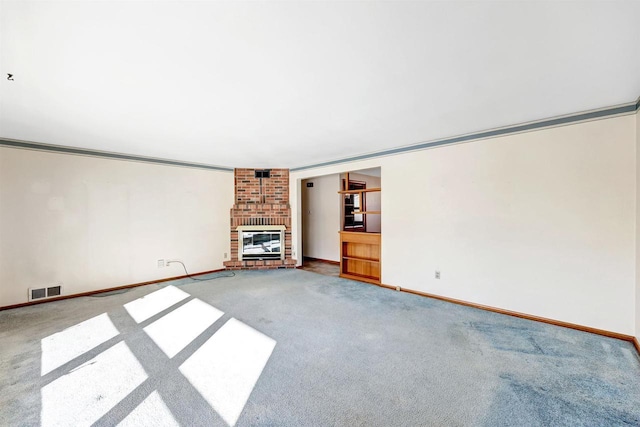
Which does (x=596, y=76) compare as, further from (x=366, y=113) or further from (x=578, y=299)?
(x=578, y=299)

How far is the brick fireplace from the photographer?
591cm

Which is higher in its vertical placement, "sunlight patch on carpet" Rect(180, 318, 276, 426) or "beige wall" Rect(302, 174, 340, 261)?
"beige wall" Rect(302, 174, 340, 261)

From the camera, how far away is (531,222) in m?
3.09

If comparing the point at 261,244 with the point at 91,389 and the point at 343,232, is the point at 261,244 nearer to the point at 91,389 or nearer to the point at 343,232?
the point at 343,232

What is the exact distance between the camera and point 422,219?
4.02 meters

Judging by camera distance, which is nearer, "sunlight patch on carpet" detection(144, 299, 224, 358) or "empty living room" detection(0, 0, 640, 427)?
"empty living room" detection(0, 0, 640, 427)

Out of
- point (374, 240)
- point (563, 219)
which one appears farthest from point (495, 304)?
point (374, 240)

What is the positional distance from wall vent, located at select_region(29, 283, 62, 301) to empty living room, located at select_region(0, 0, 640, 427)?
3cm

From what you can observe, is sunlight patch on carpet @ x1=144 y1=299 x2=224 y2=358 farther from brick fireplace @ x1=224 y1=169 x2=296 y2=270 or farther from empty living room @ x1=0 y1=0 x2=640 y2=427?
brick fireplace @ x1=224 y1=169 x2=296 y2=270

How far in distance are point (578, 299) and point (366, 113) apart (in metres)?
3.03

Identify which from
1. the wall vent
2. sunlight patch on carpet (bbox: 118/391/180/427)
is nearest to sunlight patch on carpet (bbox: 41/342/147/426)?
sunlight patch on carpet (bbox: 118/391/180/427)

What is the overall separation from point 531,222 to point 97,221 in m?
6.19

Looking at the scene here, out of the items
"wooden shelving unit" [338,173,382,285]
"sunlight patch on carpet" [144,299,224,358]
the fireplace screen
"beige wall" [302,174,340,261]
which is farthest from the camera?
"beige wall" [302,174,340,261]

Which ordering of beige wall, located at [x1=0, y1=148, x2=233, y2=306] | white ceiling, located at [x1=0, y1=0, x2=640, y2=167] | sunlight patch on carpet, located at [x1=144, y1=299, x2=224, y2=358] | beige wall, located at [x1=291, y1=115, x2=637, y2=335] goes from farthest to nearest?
beige wall, located at [x1=0, y1=148, x2=233, y2=306]
beige wall, located at [x1=291, y1=115, x2=637, y2=335]
sunlight patch on carpet, located at [x1=144, y1=299, x2=224, y2=358]
white ceiling, located at [x1=0, y1=0, x2=640, y2=167]
